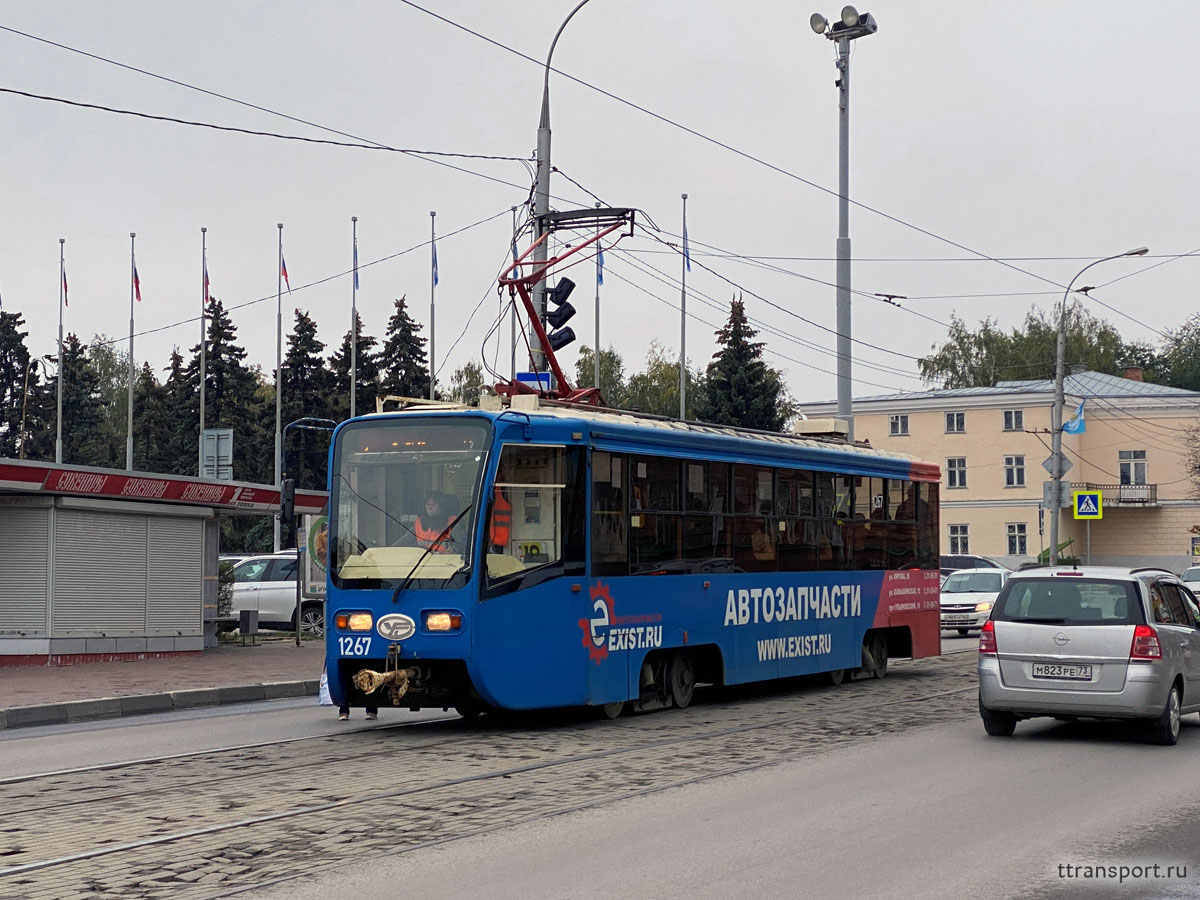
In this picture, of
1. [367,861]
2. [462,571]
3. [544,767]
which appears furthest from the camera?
[462,571]

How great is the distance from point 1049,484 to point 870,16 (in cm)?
1832

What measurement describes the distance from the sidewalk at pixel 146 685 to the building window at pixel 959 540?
57080 millimetres

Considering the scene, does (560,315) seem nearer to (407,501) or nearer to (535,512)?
(535,512)

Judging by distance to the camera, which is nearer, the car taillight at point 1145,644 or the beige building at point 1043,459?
the car taillight at point 1145,644

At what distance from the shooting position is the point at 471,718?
598 inches

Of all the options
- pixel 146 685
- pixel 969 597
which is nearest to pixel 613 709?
pixel 146 685

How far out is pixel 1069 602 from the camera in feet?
43.5

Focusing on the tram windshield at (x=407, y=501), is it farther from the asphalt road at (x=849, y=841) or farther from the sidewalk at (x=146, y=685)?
the sidewalk at (x=146, y=685)

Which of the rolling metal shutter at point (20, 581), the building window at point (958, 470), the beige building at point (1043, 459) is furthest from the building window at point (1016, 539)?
the rolling metal shutter at point (20, 581)

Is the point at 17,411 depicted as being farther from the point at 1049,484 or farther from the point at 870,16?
the point at 870,16

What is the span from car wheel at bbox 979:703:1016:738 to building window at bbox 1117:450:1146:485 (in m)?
66.6

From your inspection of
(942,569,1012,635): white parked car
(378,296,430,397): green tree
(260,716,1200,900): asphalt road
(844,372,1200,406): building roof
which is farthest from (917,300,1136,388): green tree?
(260,716,1200,900): asphalt road

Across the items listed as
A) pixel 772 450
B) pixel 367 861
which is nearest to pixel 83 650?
pixel 772 450

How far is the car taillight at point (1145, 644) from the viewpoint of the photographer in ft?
41.7
